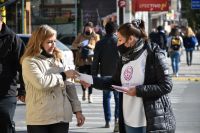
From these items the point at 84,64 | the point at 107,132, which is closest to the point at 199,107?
the point at 84,64

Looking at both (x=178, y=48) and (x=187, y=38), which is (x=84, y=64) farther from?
(x=187, y=38)

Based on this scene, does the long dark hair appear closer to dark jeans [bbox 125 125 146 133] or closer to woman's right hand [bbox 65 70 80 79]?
woman's right hand [bbox 65 70 80 79]

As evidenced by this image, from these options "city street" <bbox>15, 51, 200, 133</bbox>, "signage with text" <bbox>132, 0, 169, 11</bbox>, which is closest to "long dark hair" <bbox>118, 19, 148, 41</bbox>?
"city street" <bbox>15, 51, 200, 133</bbox>

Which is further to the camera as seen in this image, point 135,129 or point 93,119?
point 93,119

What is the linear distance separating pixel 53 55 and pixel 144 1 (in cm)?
2561

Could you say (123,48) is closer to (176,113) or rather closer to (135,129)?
(135,129)

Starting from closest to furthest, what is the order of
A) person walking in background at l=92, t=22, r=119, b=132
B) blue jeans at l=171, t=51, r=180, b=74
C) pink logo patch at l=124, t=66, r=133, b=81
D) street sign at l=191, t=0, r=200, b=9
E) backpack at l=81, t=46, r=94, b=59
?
pink logo patch at l=124, t=66, r=133, b=81 < person walking in background at l=92, t=22, r=119, b=132 < backpack at l=81, t=46, r=94, b=59 < blue jeans at l=171, t=51, r=180, b=74 < street sign at l=191, t=0, r=200, b=9

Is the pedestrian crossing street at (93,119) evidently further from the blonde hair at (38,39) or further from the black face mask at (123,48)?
the black face mask at (123,48)

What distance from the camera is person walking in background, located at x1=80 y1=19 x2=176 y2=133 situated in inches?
208

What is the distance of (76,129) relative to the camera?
35.0 ft

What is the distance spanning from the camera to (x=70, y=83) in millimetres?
5871

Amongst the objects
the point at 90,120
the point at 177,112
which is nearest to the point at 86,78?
the point at 90,120

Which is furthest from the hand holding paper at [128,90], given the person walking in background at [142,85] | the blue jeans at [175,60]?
the blue jeans at [175,60]

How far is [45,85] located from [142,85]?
2.94ft
